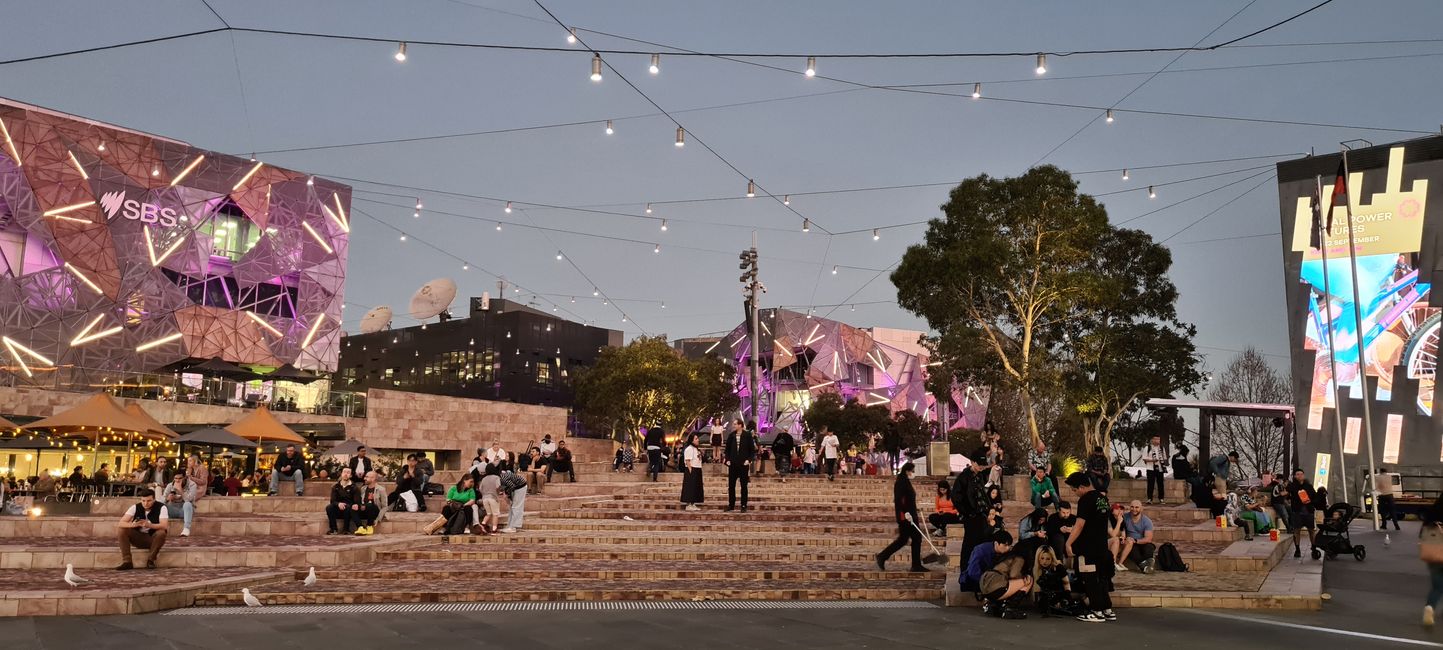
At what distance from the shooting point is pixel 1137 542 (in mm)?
11383

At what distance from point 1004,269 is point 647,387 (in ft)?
87.9

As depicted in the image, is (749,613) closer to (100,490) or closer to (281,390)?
(100,490)

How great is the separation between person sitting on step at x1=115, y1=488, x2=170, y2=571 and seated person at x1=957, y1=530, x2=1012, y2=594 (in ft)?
31.3

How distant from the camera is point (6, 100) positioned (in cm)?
3922

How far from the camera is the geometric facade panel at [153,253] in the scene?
121 feet

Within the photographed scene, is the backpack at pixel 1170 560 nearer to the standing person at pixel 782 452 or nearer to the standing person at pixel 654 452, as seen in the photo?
the standing person at pixel 654 452

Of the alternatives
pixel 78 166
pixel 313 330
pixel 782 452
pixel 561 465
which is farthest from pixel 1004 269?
pixel 78 166

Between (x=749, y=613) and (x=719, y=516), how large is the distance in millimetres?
8502

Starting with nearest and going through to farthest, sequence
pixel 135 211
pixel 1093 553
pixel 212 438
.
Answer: pixel 1093 553 → pixel 212 438 → pixel 135 211

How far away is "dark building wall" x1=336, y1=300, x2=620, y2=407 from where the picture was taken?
229ft

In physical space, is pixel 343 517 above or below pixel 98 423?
below

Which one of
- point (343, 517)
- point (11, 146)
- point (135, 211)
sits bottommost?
point (343, 517)

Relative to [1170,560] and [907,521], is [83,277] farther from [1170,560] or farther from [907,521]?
[1170,560]

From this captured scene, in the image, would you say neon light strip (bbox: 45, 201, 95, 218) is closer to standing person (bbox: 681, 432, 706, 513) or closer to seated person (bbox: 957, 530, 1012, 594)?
standing person (bbox: 681, 432, 706, 513)
